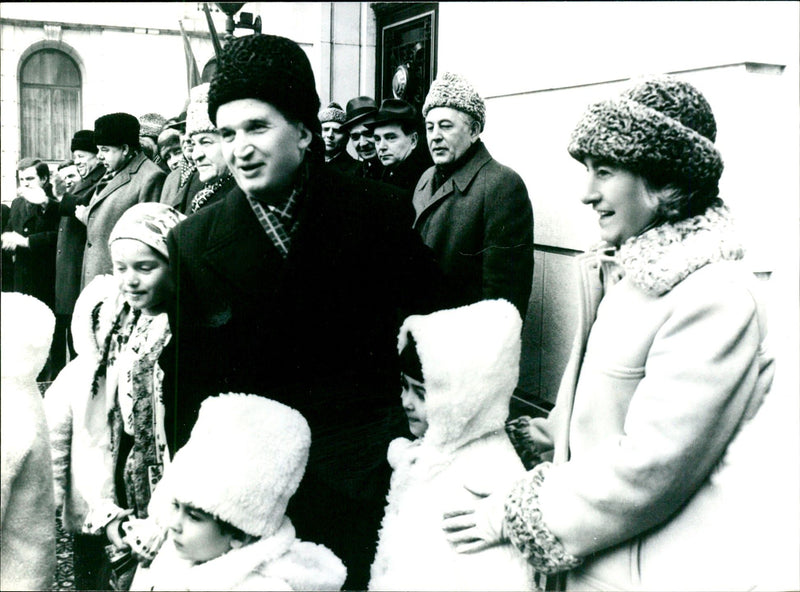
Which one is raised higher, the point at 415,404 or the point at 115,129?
the point at 115,129

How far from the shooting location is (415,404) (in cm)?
213

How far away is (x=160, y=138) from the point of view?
2580 mm

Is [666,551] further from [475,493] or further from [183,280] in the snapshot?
[183,280]

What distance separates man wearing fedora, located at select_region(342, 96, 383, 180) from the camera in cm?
293

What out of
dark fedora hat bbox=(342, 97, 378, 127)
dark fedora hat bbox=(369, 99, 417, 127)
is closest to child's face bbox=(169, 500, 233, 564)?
dark fedora hat bbox=(342, 97, 378, 127)

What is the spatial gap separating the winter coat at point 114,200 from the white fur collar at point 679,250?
1394 millimetres

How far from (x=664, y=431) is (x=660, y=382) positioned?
0.10 metres

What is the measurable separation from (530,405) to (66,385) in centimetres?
132

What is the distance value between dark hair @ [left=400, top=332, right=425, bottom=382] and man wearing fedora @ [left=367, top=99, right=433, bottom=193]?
45.9 inches

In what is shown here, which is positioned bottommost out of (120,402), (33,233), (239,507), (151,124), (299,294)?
(239,507)

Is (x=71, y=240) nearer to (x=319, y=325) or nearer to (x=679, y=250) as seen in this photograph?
(x=319, y=325)

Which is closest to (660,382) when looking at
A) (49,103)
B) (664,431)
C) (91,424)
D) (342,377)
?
(664,431)

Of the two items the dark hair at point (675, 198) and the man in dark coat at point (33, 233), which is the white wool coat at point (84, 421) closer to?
the man in dark coat at point (33, 233)

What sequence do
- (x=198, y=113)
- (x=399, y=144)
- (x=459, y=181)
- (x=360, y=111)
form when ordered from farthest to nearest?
1. (x=399, y=144)
2. (x=360, y=111)
3. (x=459, y=181)
4. (x=198, y=113)
